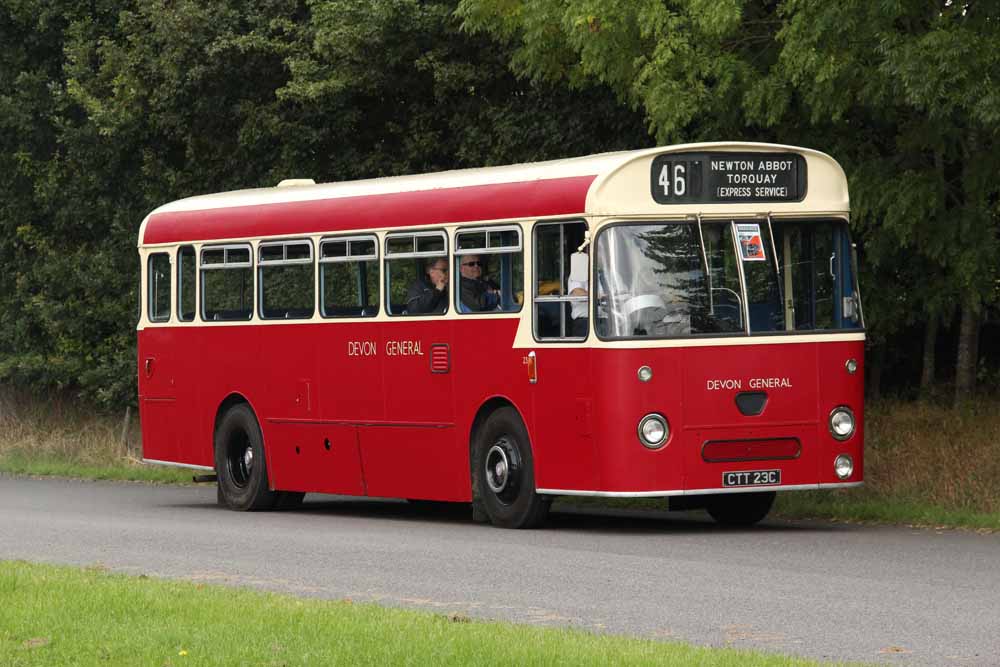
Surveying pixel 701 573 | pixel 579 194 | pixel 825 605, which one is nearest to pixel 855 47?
pixel 579 194

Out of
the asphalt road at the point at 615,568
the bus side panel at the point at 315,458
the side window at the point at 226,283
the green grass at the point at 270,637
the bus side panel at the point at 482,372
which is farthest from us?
the side window at the point at 226,283

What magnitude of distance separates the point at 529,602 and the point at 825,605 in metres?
1.70

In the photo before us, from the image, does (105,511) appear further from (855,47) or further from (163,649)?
(163,649)

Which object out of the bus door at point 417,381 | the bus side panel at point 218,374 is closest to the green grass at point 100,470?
the bus side panel at point 218,374

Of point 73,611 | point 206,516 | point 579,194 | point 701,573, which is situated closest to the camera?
point 73,611

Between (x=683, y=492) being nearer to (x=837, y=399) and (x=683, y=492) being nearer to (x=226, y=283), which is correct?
(x=837, y=399)

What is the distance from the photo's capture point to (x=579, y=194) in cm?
1709

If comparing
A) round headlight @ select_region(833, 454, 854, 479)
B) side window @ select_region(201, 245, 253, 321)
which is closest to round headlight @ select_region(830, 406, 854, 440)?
round headlight @ select_region(833, 454, 854, 479)

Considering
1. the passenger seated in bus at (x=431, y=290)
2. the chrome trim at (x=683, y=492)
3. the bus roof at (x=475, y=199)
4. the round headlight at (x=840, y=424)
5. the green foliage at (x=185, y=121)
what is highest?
the green foliage at (x=185, y=121)

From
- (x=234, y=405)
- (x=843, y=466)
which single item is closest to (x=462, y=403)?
(x=843, y=466)

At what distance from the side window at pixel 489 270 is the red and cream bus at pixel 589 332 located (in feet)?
0.07

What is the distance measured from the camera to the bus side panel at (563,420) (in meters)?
17.1

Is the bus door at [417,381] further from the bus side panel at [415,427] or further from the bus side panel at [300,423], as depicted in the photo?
the bus side panel at [300,423]

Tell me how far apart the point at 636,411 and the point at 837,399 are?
174 cm
